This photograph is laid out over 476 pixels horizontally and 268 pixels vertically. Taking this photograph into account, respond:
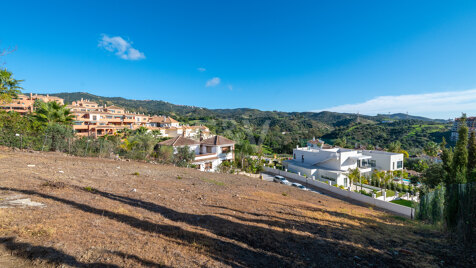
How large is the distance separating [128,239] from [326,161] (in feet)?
96.1

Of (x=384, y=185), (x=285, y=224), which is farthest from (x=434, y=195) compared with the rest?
(x=384, y=185)

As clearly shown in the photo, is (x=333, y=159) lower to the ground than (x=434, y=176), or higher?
higher

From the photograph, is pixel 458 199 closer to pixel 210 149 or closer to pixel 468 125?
pixel 210 149

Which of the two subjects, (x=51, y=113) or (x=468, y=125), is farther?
(x=468, y=125)

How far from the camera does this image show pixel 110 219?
5.05m

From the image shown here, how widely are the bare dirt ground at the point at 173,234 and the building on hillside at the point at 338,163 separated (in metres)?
18.9

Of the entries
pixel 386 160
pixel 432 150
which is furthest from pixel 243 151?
pixel 432 150

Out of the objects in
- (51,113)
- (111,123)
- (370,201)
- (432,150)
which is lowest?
(370,201)

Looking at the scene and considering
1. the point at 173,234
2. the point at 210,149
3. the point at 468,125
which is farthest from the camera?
the point at 468,125

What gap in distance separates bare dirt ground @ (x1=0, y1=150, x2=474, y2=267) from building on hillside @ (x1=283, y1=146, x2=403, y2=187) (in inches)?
742

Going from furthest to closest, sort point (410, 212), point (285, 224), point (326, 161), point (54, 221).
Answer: point (326, 161) → point (410, 212) → point (285, 224) → point (54, 221)

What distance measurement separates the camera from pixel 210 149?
31391 mm

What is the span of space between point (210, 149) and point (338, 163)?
18.4m

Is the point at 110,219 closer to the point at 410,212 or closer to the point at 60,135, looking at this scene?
the point at 60,135
